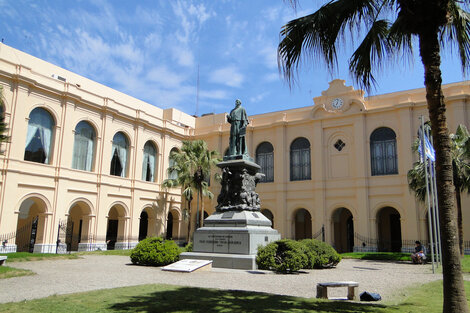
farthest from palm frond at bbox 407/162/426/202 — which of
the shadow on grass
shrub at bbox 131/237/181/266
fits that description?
the shadow on grass

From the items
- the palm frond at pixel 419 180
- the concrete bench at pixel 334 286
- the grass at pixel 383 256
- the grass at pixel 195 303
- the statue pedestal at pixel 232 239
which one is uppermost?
the palm frond at pixel 419 180

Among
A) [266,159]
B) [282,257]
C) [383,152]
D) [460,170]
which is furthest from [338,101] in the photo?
[282,257]

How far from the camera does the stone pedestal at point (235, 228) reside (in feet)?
43.7

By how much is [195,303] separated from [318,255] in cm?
876

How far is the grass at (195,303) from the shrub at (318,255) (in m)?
5.90

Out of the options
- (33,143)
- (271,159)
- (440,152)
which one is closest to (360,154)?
(271,159)

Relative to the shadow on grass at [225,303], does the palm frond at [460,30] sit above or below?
above

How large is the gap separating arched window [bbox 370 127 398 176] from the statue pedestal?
51.2 feet

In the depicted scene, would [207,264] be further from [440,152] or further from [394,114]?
[394,114]

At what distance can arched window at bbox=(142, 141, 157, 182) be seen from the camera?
3159 cm

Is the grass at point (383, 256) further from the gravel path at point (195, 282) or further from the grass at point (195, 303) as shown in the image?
the grass at point (195, 303)

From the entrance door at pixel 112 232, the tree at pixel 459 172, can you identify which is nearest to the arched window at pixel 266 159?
the tree at pixel 459 172

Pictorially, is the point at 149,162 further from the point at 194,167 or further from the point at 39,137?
the point at 39,137

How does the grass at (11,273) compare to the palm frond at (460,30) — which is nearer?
the palm frond at (460,30)
